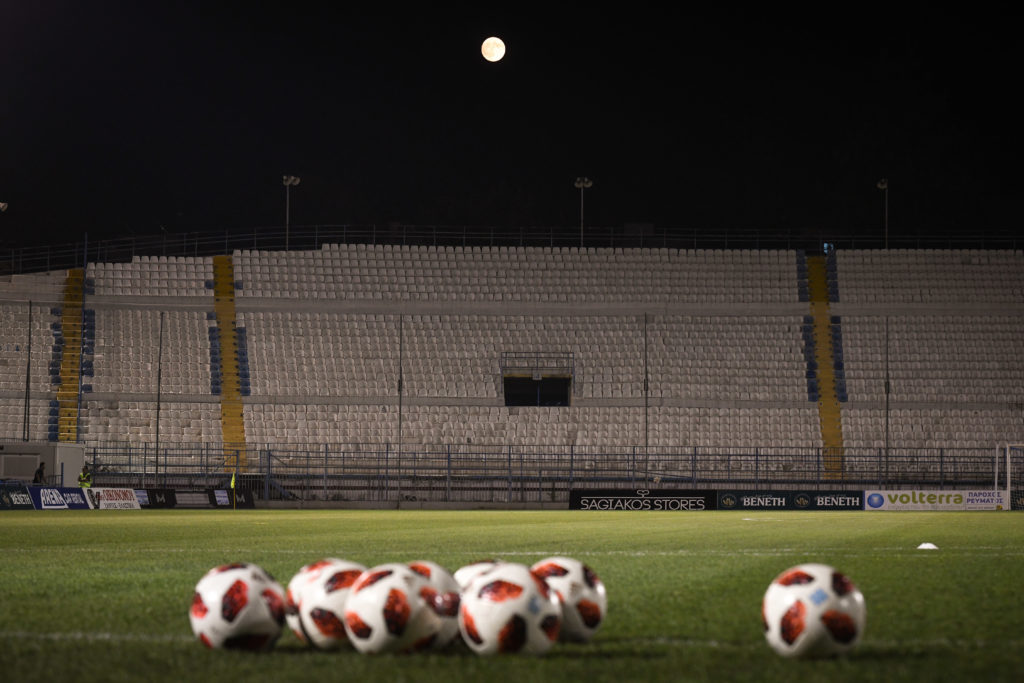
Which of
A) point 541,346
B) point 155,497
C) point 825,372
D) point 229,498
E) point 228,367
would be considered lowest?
point 229,498

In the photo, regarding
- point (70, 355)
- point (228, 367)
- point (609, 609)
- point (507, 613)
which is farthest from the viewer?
point (228, 367)

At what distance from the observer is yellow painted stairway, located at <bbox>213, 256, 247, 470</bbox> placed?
3584 centimetres

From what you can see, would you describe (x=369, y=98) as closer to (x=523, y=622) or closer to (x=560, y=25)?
(x=560, y=25)

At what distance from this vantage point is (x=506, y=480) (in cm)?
3475

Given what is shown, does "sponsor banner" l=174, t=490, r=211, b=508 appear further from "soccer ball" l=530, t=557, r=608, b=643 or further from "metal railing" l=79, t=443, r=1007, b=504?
"soccer ball" l=530, t=557, r=608, b=643

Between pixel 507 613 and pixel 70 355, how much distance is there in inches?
1454

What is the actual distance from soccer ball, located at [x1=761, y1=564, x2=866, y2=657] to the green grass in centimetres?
9

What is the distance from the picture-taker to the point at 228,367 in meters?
38.4

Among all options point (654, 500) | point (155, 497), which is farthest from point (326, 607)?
point (654, 500)

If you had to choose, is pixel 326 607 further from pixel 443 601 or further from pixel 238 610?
pixel 443 601

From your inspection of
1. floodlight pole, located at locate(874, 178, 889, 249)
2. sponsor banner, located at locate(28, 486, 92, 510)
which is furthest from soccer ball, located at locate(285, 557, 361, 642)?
floodlight pole, located at locate(874, 178, 889, 249)

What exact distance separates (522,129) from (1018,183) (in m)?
20.1

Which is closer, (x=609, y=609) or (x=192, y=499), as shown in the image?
(x=609, y=609)

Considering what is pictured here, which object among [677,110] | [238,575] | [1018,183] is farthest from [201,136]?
[238,575]
